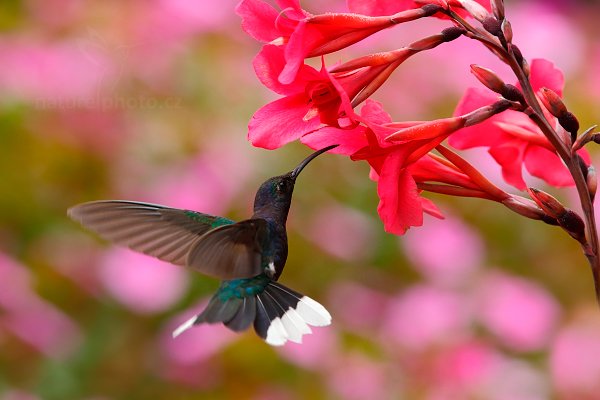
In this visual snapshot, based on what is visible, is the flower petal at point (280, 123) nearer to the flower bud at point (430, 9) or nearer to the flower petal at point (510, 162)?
the flower bud at point (430, 9)

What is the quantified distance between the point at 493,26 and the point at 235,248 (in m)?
0.55

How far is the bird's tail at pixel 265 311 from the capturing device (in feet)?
4.27

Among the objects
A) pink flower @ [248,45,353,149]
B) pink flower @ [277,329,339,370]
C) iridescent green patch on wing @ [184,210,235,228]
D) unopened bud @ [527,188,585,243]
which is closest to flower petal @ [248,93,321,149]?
pink flower @ [248,45,353,149]

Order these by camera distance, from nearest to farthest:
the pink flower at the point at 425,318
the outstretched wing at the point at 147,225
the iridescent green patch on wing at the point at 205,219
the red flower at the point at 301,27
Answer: the red flower at the point at 301,27
the outstretched wing at the point at 147,225
the iridescent green patch on wing at the point at 205,219
the pink flower at the point at 425,318

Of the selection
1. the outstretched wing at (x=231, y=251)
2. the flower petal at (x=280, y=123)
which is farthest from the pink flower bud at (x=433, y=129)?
the outstretched wing at (x=231, y=251)

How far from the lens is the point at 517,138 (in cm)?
131

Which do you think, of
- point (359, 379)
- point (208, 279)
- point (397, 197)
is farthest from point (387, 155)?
point (208, 279)

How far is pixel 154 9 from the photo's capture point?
3215mm

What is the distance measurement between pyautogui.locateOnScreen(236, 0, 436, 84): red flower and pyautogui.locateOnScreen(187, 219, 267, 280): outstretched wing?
325 millimetres

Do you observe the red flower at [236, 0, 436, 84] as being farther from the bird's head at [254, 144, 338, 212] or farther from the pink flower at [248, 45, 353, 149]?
the bird's head at [254, 144, 338, 212]

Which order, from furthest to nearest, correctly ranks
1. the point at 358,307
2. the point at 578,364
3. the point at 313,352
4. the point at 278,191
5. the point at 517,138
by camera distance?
the point at 358,307, the point at 313,352, the point at 578,364, the point at 278,191, the point at 517,138

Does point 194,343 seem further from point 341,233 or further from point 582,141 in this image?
point 582,141

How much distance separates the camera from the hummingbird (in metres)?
1.34

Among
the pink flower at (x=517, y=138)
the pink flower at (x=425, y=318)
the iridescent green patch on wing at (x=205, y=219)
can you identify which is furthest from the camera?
the pink flower at (x=425, y=318)
